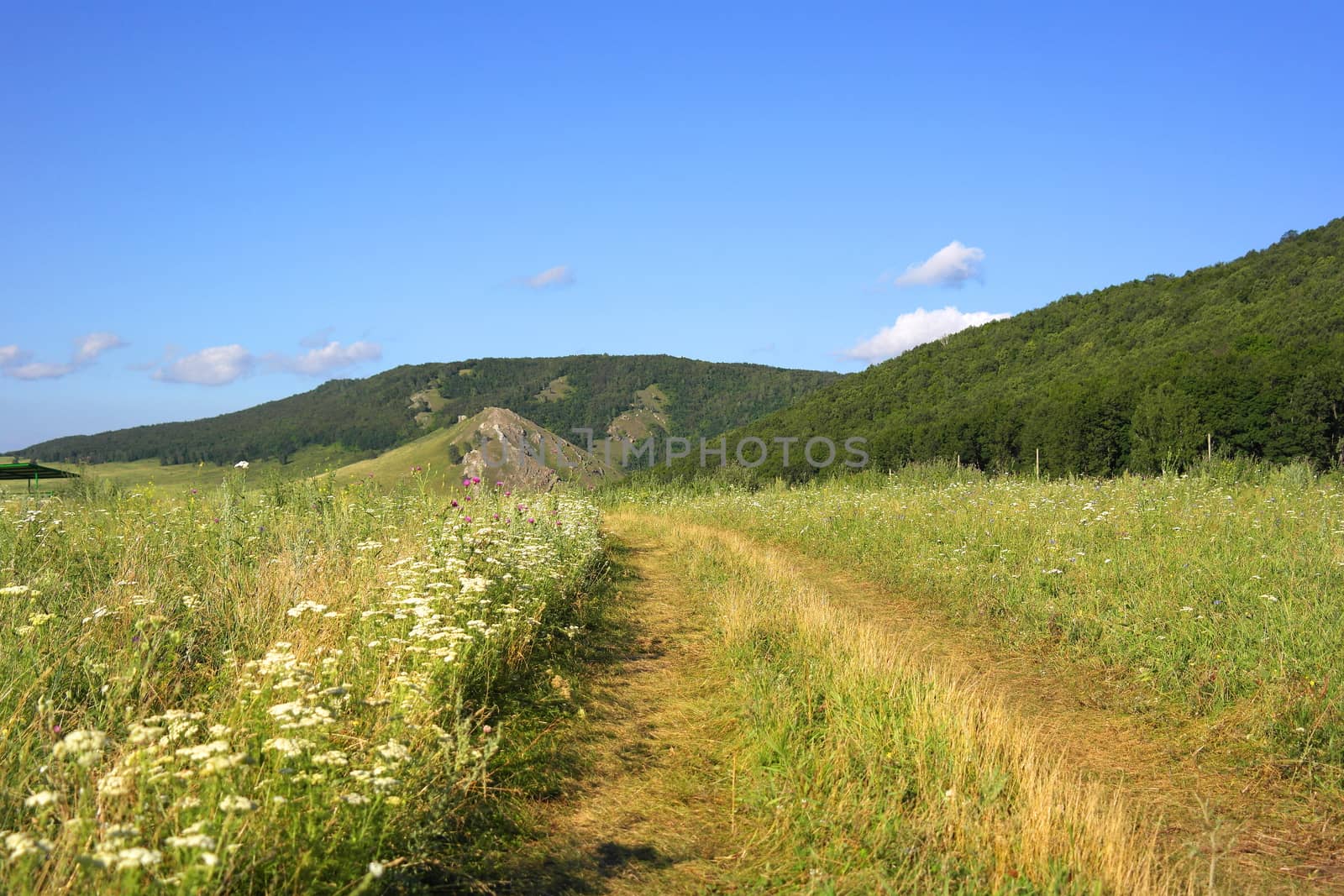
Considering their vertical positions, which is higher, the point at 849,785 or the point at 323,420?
the point at 323,420

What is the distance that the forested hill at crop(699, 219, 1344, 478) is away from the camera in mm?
25000

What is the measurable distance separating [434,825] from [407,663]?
5.22ft

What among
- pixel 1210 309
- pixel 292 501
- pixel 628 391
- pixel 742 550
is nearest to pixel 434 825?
pixel 292 501

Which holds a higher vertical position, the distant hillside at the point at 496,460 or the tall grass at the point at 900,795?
the distant hillside at the point at 496,460

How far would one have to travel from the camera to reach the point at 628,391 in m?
180

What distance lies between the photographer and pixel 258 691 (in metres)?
3.30

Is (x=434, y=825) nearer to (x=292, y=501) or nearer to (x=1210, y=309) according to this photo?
(x=292, y=501)

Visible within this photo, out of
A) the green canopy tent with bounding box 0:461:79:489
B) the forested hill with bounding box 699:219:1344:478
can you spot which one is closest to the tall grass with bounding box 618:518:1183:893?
the green canopy tent with bounding box 0:461:79:489

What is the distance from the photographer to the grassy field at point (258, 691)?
8.17ft

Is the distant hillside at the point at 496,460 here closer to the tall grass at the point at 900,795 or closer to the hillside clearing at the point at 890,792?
the hillside clearing at the point at 890,792

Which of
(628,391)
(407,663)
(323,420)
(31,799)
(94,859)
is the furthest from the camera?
(628,391)

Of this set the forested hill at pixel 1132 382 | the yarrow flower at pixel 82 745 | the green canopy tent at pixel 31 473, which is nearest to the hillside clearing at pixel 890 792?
the yarrow flower at pixel 82 745

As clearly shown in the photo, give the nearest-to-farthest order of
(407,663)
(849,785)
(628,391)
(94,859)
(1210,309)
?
(94,859), (849,785), (407,663), (1210,309), (628,391)

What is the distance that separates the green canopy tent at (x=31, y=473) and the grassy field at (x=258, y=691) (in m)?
1.76
